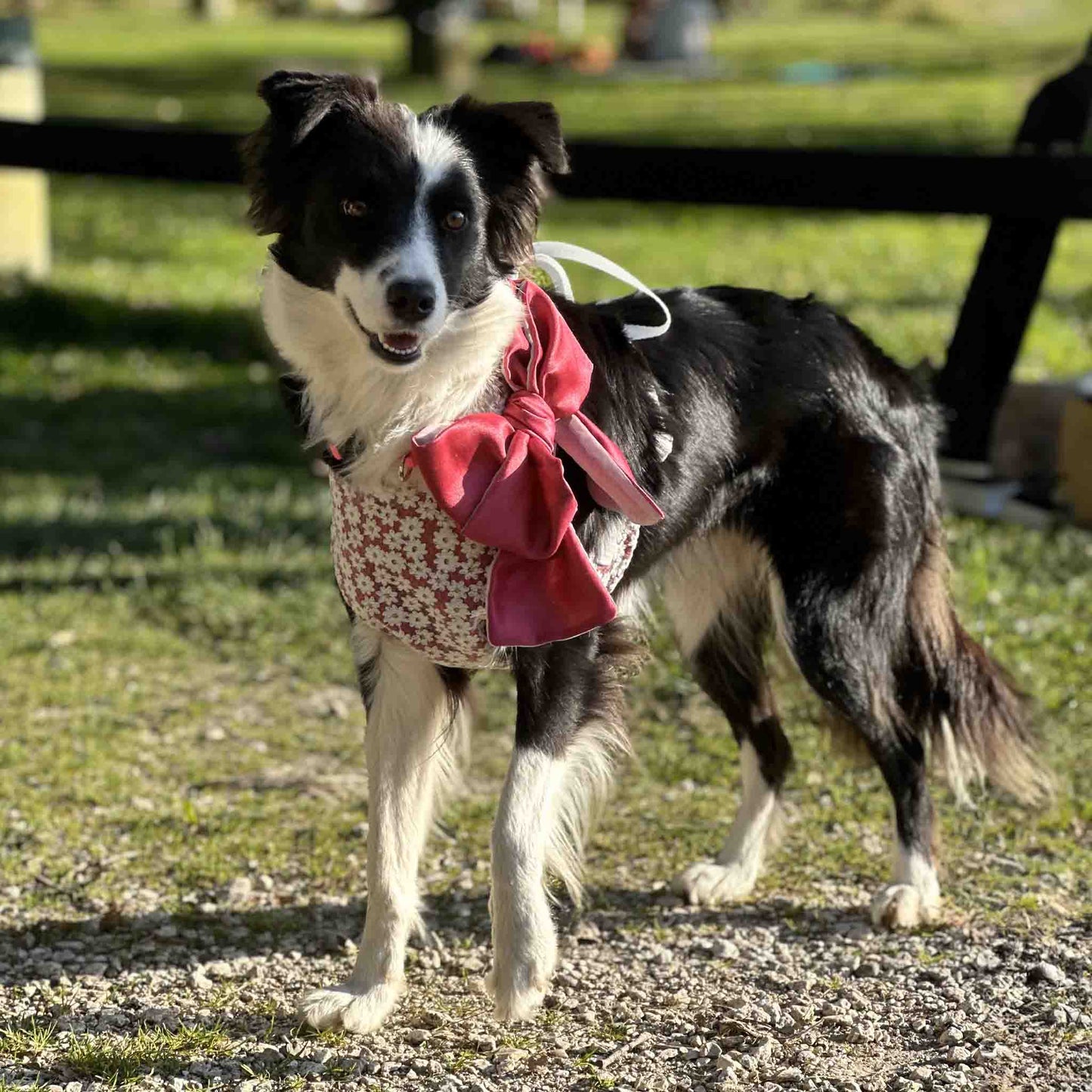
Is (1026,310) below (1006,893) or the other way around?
the other way around

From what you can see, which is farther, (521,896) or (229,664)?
(229,664)

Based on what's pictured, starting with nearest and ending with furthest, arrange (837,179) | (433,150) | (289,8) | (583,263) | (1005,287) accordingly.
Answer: (433,150), (583,263), (837,179), (1005,287), (289,8)

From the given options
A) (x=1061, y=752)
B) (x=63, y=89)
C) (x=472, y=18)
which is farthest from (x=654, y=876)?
(x=472, y=18)

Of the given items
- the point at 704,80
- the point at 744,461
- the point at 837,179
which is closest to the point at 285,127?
the point at 744,461

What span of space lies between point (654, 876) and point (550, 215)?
382 inches

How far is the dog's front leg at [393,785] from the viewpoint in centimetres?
346

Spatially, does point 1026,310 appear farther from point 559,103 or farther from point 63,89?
point 63,89

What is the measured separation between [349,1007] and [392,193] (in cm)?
167

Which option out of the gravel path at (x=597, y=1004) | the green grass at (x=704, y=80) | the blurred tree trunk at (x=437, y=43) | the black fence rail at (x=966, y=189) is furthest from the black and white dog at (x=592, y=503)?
the blurred tree trunk at (x=437, y=43)

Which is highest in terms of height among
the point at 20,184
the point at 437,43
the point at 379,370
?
the point at 437,43

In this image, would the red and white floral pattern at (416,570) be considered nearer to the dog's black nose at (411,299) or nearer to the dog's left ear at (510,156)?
the dog's black nose at (411,299)

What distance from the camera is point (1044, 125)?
6.26 meters

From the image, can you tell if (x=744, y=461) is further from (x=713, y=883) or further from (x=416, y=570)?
(x=713, y=883)

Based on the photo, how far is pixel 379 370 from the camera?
3.14 metres
